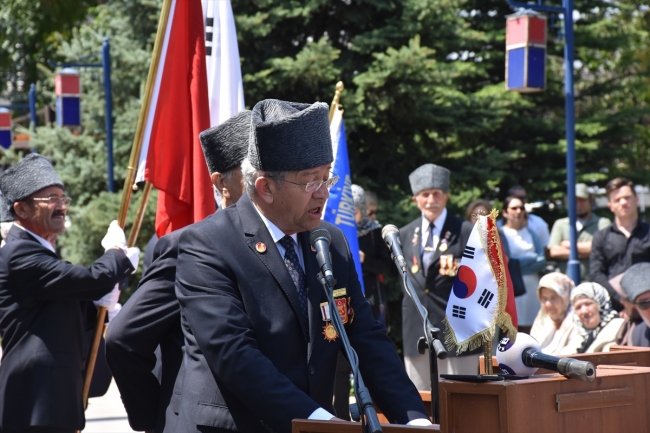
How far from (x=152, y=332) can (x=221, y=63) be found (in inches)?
110

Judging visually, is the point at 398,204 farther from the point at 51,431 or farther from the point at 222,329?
the point at 222,329

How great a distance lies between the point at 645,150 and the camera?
23.9 metres

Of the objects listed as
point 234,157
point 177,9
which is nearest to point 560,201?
point 177,9

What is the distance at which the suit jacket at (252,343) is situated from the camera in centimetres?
311

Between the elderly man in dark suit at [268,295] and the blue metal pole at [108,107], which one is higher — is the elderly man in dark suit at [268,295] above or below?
below

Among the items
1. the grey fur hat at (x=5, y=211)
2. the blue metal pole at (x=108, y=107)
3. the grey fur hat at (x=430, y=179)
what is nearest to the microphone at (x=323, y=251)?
the grey fur hat at (x=5, y=211)

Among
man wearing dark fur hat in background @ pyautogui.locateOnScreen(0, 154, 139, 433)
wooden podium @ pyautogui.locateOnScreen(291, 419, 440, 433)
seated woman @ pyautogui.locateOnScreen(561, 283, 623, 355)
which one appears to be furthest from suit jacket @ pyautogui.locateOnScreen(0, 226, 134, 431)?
seated woman @ pyautogui.locateOnScreen(561, 283, 623, 355)

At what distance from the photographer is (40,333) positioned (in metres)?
5.20

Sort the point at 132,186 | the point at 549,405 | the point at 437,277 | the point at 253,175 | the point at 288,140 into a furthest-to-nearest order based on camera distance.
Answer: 1. the point at 437,277
2. the point at 132,186
3. the point at 253,175
4. the point at 288,140
5. the point at 549,405

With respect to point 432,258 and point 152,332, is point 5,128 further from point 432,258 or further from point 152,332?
point 152,332

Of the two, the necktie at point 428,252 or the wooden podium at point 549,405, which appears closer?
the wooden podium at point 549,405

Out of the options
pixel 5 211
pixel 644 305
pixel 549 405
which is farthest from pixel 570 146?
pixel 549 405

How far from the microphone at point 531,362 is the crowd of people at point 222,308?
0.42 meters

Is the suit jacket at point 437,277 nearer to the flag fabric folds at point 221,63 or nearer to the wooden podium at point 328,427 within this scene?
the flag fabric folds at point 221,63
